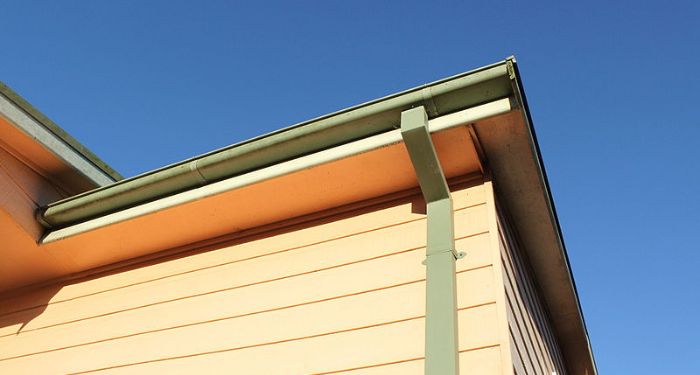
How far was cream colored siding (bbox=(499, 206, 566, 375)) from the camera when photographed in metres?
2.49

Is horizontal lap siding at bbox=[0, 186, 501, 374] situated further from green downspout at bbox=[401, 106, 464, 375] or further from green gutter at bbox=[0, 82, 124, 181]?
green gutter at bbox=[0, 82, 124, 181]

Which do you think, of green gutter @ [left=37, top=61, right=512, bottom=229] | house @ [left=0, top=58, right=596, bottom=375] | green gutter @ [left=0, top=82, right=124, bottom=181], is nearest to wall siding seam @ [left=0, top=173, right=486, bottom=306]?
house @ [left=0, top=58, right=596, bottom=375]

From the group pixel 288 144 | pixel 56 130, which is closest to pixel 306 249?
pixel 288 144

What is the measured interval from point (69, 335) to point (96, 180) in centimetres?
117

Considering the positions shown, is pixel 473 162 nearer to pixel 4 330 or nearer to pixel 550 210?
pixel 550 210

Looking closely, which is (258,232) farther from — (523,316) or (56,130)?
(56,130)

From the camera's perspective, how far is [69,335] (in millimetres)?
3287

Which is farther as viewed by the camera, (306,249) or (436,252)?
(306,249)

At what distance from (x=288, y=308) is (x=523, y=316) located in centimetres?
113

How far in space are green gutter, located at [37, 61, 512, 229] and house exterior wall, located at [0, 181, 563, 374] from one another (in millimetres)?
379

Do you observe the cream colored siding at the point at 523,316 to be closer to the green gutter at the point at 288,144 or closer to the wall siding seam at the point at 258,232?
the wall siding seam at the point at 258,232

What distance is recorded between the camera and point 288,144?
298 centimetres

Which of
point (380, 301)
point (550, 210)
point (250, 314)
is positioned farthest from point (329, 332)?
point (550, 210)

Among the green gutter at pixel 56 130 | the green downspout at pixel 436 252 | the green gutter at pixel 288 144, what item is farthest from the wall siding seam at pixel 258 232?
the green gutter at pixel 56 130
